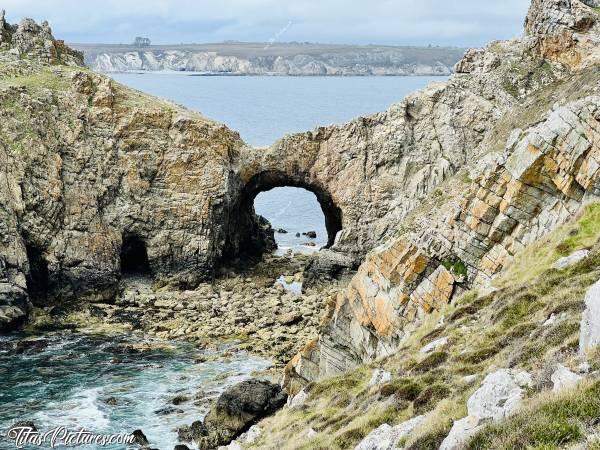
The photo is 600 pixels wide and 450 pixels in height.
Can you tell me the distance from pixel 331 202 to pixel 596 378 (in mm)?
66383

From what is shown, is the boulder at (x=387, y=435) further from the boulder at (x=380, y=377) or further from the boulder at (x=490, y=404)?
the boulder at (x=380, y=377)

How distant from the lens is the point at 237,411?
39.2m

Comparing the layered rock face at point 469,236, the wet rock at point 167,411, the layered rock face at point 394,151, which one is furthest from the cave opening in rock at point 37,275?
the layered rock face at point 469,236

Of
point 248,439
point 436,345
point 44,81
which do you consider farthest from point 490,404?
point 44,81

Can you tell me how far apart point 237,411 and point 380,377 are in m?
14.6

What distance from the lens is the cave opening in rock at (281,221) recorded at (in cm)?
7919

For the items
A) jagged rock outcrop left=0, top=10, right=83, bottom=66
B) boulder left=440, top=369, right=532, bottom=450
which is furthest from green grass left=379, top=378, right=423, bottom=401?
jagged rock outcrop left=0, top=10, right=83, bottom=66

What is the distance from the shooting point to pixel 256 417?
127 feet

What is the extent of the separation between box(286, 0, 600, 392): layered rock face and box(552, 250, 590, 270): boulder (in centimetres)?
622

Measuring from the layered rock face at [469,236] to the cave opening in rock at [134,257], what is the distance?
35.3 meters

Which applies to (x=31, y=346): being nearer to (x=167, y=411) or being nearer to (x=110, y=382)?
(x=110, y=382)

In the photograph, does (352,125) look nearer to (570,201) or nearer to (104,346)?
(104,346)

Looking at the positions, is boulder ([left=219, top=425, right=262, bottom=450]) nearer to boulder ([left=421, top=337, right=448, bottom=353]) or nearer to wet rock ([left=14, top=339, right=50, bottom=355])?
boulder ([left=421, top=337, right=448, bottom=353])

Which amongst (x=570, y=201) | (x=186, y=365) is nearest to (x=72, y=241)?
(x=186, y=365)
